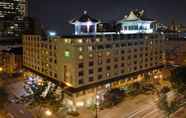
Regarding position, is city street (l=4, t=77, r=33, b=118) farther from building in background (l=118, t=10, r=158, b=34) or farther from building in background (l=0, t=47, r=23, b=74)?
building in background (l=118, t=10, r=158, b=34)

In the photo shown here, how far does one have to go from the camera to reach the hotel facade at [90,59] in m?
38.9

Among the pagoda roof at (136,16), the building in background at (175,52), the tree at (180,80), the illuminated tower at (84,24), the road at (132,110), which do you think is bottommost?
the road at (132,110)

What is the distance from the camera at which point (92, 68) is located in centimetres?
4100

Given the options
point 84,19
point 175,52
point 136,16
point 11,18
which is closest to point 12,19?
point 11,18

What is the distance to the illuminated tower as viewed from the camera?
53531 millimetres

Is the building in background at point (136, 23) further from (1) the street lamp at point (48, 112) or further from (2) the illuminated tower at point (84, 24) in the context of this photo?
(1) the street lamp at point (48, 112)

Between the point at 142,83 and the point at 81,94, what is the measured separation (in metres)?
16.6

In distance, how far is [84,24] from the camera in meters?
54.1

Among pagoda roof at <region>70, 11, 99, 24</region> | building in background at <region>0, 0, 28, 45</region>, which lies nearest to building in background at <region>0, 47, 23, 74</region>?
pagoda roof at <region>70, 11, 99, 24</region>

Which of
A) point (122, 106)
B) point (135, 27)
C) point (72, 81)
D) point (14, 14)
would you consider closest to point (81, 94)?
point (72, 81)

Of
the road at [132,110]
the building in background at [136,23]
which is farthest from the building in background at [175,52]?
the road at [132,110]

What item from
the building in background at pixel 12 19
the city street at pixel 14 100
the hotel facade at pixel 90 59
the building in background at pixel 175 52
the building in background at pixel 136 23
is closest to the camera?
the city street at pixel 14 100

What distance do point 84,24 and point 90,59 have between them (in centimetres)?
1626

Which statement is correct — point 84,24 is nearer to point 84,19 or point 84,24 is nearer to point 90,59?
point 84,19
